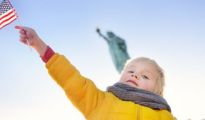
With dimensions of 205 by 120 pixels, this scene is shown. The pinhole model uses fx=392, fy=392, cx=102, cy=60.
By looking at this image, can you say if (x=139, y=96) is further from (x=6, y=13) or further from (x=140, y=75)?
(x=6, y=13)

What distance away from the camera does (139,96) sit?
13.2ft

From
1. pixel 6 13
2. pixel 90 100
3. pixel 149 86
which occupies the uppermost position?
pixel 6 13

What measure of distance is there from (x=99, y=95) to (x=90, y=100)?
13 cm

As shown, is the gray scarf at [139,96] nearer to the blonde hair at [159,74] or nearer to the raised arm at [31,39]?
the blonde hair at [159,74]

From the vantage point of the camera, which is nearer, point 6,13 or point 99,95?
point 99,95

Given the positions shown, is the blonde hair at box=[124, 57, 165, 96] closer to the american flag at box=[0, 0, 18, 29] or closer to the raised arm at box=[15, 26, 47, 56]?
the raised arm at box=[15, 26, 47, 56]

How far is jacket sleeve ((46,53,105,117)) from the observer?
12.4ft

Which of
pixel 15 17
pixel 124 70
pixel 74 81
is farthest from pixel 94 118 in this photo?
pixel 15 17

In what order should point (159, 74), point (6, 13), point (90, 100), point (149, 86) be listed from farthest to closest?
point (6, 13) < point (159, 74) < point (149, 86) < point (90, 100)

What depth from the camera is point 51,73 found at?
3.77m

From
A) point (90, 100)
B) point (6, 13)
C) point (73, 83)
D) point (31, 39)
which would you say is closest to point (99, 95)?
point (90, 100)

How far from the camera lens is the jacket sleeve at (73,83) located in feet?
12.4

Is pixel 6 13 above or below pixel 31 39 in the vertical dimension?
above

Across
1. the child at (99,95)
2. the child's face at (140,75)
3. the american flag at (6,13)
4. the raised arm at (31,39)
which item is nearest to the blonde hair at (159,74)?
the child's face at (140,75)
